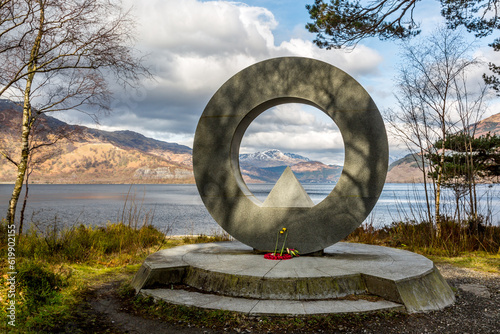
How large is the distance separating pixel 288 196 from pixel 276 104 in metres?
1.65

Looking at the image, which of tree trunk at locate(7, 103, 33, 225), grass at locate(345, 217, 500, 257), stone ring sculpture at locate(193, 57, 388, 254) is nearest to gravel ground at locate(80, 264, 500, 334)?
stone ring sculpture at locate(193, 57, 388, 254)

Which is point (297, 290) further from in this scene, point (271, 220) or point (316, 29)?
point (316, 29)

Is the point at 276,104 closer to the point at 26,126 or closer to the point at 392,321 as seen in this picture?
the point at 392,321

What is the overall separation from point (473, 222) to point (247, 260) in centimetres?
611

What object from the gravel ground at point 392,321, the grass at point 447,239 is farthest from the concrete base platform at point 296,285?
the grass at point 447,239

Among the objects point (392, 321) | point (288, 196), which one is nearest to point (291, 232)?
point (288, 196)

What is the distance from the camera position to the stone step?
3.68m

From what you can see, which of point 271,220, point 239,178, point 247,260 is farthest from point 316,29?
point 247,260

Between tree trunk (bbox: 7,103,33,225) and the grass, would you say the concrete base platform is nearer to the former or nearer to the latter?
the grass

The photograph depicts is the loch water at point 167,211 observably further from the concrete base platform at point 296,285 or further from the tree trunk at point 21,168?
the concrete base platform at point 296,285

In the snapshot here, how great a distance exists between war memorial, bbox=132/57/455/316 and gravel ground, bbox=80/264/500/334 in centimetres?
18

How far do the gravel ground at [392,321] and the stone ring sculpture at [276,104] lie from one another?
1.68 meters

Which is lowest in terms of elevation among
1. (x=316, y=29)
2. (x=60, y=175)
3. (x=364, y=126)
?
(x=60, y=175)

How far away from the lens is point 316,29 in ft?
25.0
